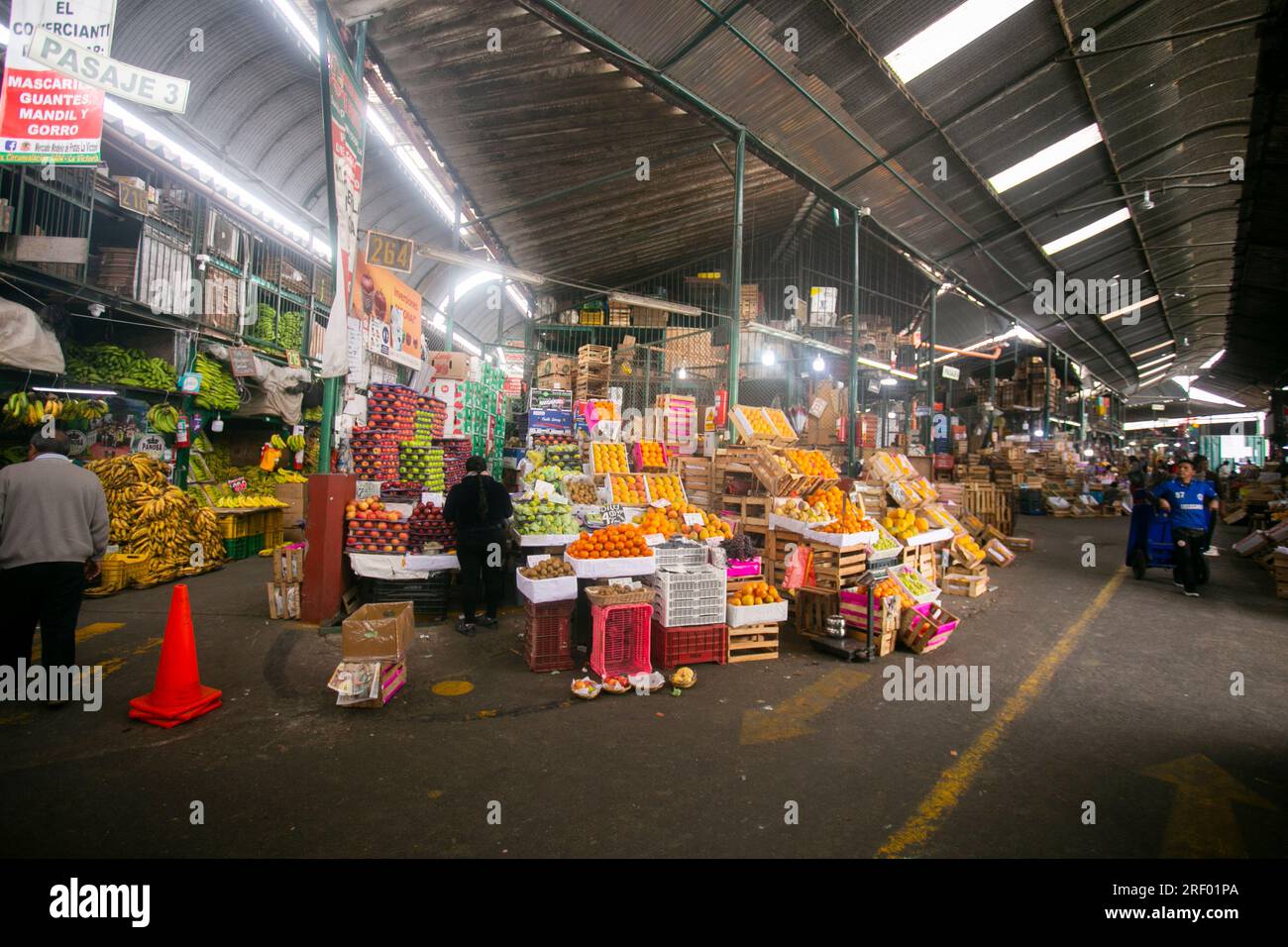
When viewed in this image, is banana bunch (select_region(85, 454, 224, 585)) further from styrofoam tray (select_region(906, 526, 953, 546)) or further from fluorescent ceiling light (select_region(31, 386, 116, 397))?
styrofoam tray (select_region(906, 526, 953, 546))

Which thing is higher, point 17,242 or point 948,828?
point 17,242

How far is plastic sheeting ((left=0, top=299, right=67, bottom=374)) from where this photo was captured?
6.89 metres

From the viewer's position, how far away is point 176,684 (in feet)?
13.6

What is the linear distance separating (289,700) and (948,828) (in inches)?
176

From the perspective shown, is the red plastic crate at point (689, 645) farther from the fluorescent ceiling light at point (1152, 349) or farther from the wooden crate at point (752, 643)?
the fluorescent ceiling light at point (1152, 349)

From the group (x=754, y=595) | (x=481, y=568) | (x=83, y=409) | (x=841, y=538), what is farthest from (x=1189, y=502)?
(x=83, y=409)

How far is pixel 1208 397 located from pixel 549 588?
5862cm

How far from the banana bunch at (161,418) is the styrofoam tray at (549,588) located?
772 cm

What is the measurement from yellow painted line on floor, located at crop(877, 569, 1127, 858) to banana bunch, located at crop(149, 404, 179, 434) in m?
11.1

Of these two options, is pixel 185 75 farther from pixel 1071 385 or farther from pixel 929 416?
pixel 1071 385

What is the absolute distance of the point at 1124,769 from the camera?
144 inches

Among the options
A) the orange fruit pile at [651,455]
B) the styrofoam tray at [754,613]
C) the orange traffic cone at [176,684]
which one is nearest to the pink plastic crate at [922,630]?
the styrofoam tray at [754,613]

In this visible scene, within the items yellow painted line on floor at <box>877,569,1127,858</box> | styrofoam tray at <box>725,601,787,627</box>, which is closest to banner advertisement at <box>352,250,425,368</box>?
styrofoam tray at <box>725,601,787,627</box>
